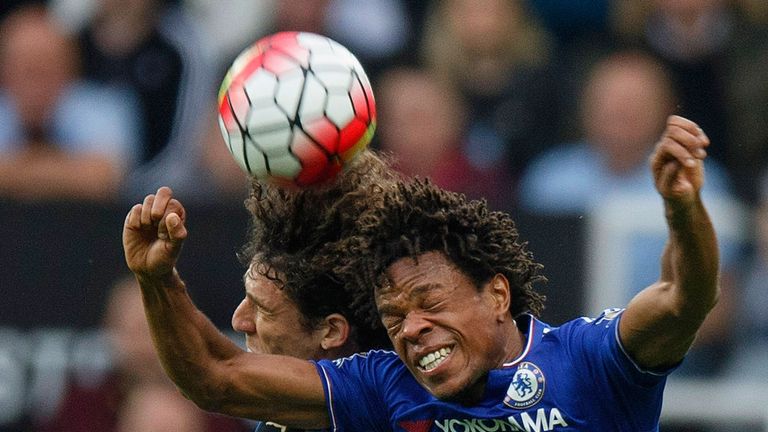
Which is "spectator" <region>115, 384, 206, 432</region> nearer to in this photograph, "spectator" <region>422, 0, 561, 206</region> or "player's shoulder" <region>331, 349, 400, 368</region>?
"spectator" <region>422, 0, 561, 206</region>

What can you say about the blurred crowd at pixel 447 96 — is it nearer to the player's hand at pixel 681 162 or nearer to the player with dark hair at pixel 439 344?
the player with dark hair at pixel 439 344

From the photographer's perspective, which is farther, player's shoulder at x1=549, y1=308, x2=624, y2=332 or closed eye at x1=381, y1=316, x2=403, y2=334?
closed eye at x1=381, y1=316, x2=403, y2=334

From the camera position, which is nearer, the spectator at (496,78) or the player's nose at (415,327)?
the player's nose at (415,327)

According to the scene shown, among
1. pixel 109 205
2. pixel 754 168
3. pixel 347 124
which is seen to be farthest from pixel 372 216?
pixel 754 168

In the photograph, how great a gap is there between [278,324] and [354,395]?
462mm

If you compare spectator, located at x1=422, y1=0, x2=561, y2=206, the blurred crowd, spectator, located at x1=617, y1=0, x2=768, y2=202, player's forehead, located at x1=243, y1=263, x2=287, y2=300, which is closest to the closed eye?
player's forehead, located at x1=243, y1=263, x2=287, y2=300

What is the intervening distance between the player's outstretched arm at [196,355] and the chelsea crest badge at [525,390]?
2.03 feet

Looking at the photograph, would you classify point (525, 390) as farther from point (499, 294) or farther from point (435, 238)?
point (435, 238)

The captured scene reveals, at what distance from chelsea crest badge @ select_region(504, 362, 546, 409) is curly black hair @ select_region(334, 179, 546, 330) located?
0.32 metres

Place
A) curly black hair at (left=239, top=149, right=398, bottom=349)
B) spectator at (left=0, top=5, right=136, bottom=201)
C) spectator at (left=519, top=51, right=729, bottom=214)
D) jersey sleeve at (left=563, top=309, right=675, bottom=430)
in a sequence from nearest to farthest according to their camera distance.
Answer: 1. jersey sleeve at (left=563, top=309, right=675, bottom=430)
2. curly black hair at (left=239, top=149, right=398, bottom=349)
3. spectator at (left=0, top=5, right=136, bottom=201)
4. spectator at (left=519, top=51, right=729, bottom=214)

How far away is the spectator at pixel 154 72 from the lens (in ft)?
32.2

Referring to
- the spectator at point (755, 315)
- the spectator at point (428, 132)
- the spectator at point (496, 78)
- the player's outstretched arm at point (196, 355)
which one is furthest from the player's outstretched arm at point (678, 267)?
the spectator at point (496, 78)

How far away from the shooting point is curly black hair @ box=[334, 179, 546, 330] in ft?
16.5

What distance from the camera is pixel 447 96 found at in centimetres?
970
